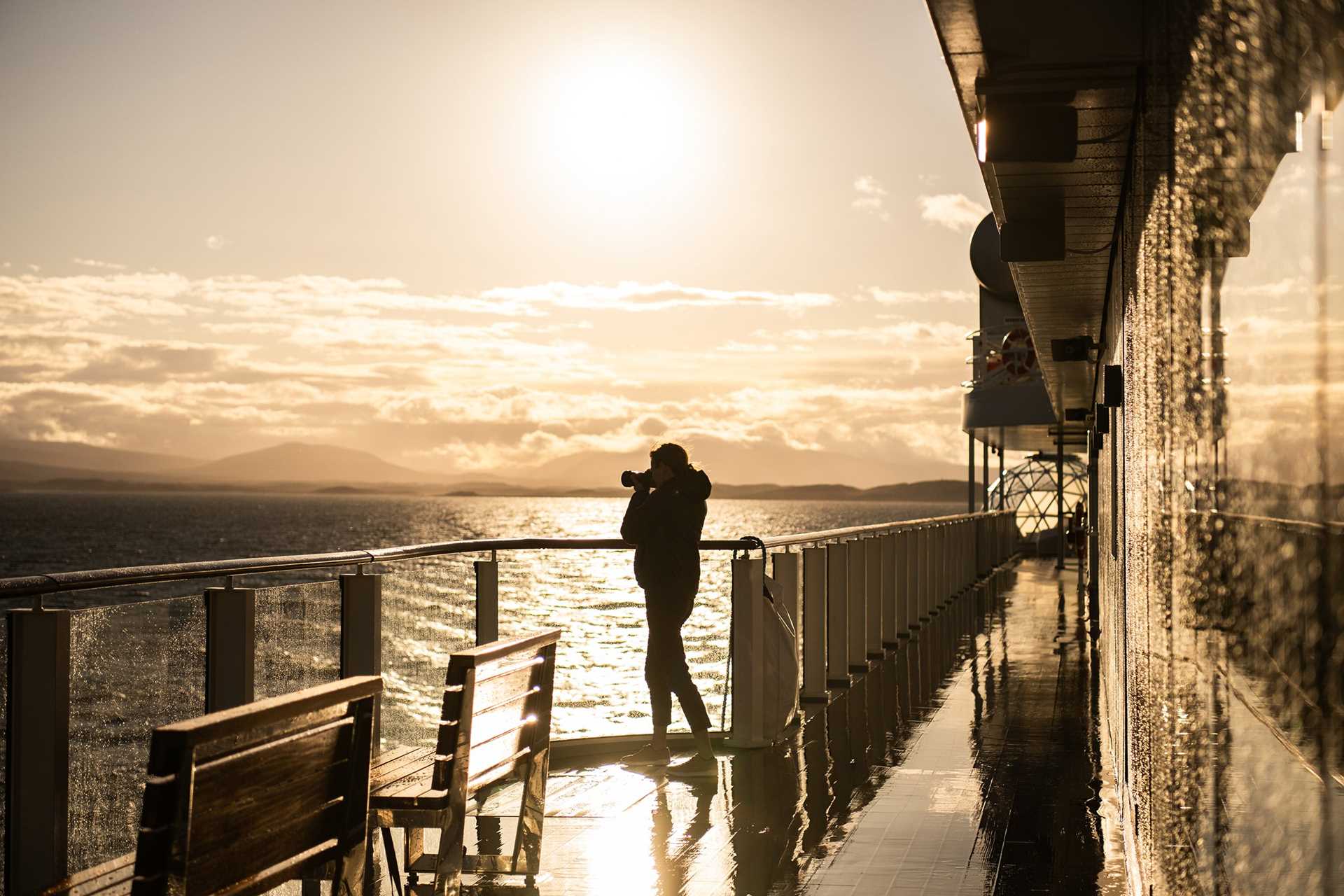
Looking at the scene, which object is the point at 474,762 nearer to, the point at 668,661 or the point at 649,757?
the point at 668,661

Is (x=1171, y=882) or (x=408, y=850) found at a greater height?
(x=1171, y=882)

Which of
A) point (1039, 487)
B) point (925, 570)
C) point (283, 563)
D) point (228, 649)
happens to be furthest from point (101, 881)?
point (1039, 487)

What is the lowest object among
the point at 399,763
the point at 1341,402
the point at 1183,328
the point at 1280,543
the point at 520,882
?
the point at 520,882

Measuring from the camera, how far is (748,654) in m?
8.02

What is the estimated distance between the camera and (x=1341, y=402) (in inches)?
38.2

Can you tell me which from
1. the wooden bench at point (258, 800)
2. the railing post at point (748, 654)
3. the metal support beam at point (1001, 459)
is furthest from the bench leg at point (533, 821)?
the metal support beam at point (1001, 459)

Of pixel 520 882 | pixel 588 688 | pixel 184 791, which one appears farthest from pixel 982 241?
pixel 184 791

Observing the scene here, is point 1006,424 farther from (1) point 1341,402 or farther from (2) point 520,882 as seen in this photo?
(1) point 1341,402

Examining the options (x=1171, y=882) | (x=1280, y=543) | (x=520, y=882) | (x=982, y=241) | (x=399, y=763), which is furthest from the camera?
(x=982, y=241)

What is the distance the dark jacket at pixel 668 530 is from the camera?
24.2 ft

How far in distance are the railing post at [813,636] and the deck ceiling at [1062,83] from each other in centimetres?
253

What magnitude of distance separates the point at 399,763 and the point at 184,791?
7.28 feet

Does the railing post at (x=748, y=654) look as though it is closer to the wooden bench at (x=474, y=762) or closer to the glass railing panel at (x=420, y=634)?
the glass railing panel at (x=420, y=634)

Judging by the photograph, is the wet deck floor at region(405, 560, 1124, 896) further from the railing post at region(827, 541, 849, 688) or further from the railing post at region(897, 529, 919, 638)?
the railing post at region(897, 529, 919, 638)
